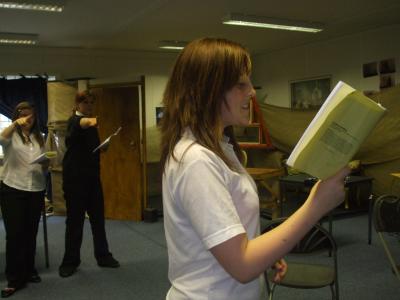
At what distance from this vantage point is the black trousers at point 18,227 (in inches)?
128

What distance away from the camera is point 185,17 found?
5188 mm

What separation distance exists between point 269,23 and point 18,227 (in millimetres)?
3804

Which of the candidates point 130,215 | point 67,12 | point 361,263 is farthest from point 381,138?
point 67,12

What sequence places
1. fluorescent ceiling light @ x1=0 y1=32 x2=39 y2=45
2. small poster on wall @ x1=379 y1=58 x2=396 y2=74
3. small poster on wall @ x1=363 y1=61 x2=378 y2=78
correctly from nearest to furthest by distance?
fluorescent ceiling light @ x1=0 y1=32 x2=39 y2=45 → small poster on wall @ x1=379 y1=58 x2=396 y2=74 → small poster on wall @ x1=363 y1=61 x2=378 y2=78

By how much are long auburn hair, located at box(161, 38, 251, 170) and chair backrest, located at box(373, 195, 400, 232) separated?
228 centimetres

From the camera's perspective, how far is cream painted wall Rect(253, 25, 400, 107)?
19.9 feet

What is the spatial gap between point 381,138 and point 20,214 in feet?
14.0

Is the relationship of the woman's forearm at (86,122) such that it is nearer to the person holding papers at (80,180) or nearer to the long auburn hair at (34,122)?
the person holding papers at (80,180)

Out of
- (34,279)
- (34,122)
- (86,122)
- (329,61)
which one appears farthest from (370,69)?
(34,279)

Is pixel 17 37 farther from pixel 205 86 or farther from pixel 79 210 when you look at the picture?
pixel 205 86

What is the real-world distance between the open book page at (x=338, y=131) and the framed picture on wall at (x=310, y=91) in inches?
248

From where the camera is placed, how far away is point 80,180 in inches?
139

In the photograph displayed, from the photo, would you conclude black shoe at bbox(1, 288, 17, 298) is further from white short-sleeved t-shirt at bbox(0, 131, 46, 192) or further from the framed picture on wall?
the framed picture on wall

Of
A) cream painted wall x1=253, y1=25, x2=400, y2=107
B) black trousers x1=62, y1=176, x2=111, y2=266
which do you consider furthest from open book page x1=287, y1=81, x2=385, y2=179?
cream painted wall x1=253, y1=25, x2=400, y2=107
